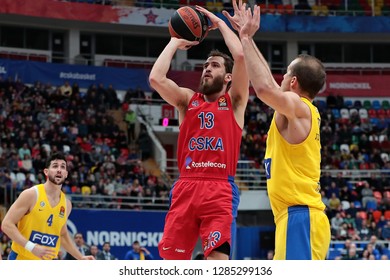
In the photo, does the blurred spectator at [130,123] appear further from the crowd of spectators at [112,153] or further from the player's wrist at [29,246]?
the player's wrist at [29,246]

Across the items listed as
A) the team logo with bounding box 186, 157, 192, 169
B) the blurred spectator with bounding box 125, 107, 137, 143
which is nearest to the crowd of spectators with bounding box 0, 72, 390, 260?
the blurred spectator with bounding box 125, 107, 137, 143

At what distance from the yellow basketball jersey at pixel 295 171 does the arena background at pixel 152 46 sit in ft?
68.7

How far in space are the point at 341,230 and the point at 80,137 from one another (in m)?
9.28

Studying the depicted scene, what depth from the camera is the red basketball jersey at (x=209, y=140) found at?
7.24m

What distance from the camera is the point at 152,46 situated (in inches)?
1384

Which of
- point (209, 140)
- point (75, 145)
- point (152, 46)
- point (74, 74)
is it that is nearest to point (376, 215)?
point (75, 145)

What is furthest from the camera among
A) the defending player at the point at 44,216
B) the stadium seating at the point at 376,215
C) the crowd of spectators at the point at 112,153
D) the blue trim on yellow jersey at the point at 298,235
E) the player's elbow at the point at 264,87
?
the stadium seating at the point at 376,215

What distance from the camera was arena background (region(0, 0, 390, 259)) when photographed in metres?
30.9

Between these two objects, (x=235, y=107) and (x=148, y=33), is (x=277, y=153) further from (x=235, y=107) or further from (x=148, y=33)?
(x=148, y=33)

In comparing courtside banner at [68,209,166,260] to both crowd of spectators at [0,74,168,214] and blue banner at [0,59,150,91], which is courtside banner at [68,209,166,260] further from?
blue banner at [0,59,150,91]

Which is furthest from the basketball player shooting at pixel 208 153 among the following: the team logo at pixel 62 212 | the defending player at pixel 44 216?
the team logo at pixel 62 212
